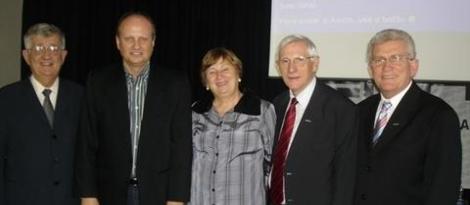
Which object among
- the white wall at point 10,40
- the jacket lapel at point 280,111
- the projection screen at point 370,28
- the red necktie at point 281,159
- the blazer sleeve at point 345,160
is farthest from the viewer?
the white wall at point 10,40

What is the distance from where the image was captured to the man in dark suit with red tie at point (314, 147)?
2260mm

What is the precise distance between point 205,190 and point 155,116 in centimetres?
46

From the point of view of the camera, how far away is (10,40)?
510 centimetres

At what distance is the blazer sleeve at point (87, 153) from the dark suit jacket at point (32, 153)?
236 millimetres

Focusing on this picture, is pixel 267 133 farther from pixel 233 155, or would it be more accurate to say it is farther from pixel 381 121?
pixel 381 121

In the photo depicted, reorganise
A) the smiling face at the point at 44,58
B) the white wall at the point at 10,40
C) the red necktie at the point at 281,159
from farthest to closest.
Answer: the white wall at the point at 10,40, the smiling face at the point at 44,58, the red necktie at the point at 281,159

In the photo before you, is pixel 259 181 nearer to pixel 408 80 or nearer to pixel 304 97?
pixel 304 97

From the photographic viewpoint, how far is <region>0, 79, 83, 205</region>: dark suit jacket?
8.25ft

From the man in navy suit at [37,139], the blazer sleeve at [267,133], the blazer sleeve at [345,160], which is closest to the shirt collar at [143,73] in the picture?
the man in navy suit at [37,139]

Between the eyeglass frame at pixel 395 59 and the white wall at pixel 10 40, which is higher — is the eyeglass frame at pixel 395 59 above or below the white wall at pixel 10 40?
below

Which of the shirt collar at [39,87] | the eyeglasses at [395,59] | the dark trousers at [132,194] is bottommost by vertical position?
the dark trousers at [132,194]

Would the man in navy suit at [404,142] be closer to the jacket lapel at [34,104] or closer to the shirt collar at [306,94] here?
the shirt collar at [306,94]

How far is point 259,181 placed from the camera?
2.41 metres

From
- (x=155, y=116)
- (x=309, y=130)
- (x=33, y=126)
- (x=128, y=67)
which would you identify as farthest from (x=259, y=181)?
(x=33, y=126)
